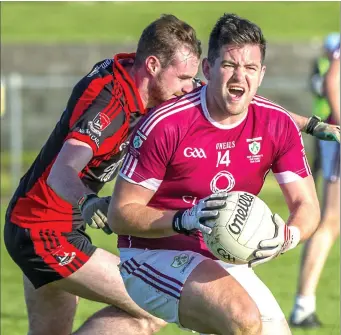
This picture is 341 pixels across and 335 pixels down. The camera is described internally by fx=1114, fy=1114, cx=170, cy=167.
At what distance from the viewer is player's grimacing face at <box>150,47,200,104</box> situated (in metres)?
6.15

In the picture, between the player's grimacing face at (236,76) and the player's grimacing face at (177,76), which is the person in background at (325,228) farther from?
the player's grimacing face at (236,76)

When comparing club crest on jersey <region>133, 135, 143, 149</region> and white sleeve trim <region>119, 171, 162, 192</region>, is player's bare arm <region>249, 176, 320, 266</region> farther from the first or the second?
club crest on jersey <region>133, 135, 143, 149</region>

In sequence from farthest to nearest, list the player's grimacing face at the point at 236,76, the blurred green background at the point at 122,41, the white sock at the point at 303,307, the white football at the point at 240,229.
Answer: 1. the blurred green background at the point at 122,41
2. the white sock at the point at 303,307
3. the player's grimacing face at the point at 236,76
4. the white football at the point at 240,229

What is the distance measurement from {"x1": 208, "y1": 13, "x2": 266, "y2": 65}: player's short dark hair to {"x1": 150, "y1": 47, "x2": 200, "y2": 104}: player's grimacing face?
2.58ft

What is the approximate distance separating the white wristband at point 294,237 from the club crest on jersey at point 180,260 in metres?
0.50

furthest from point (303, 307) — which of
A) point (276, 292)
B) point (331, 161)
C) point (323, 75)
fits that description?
point (323, 75)

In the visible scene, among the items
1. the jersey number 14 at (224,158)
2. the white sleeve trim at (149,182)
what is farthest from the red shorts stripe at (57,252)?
the jersey number 14 at (224,158)

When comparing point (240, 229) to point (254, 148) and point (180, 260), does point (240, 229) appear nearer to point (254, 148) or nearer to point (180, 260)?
point (180, 260)

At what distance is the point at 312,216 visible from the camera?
5.45 m

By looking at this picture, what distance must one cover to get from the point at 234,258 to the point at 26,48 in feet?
50.3

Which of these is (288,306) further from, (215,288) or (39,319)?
(215,288)

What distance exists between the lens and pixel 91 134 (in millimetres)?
5879

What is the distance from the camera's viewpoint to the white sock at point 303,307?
832 centimetres

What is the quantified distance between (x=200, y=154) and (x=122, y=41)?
15491 millimetres
